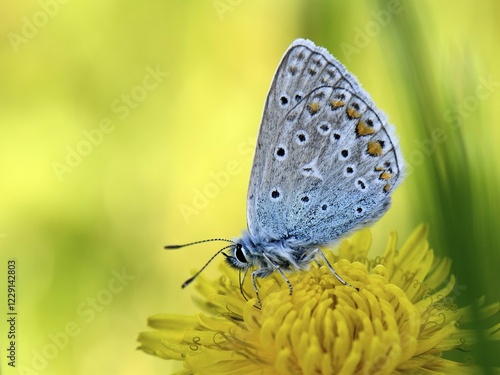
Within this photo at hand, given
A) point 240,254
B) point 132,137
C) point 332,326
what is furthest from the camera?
point 132,137

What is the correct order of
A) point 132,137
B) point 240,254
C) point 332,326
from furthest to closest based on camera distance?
1. point 132,137
2. point 240,254
3. point 332,326

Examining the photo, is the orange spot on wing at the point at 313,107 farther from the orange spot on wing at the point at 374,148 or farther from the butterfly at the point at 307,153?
the orange spot on wing at the point at 374,148

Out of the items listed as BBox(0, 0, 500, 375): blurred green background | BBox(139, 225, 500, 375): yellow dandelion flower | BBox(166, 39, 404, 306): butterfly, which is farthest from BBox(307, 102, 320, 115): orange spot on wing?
BBox(0, 0, 500, 375): blurred green background

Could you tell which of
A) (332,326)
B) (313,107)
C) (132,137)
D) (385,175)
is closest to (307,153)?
(313,107)

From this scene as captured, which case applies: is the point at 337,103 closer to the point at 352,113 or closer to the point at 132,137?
the point at 352,113

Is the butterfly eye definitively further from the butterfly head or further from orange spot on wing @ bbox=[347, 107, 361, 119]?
orange spot on wing @ bbox=[347, 107, 361, 119]

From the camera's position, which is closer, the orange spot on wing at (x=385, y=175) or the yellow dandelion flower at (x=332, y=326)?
the yellow dandelion flower at (x=332, y=326)

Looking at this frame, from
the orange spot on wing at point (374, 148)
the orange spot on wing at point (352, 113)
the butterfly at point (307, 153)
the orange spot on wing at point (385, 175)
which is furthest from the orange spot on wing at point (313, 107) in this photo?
the orange spot on wing at point (385, 175)
